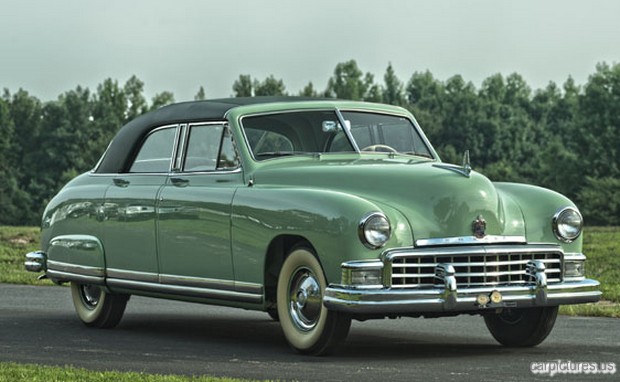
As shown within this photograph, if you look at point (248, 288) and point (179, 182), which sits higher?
point (179, 182)

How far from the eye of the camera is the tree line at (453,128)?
298 feet

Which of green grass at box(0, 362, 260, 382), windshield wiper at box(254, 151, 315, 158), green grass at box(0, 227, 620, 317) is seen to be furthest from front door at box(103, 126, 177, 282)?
green grass at box(0, 227, 620, 317)

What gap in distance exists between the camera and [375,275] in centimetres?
922

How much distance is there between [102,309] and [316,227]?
12.8ft

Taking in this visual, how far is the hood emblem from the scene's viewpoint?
Result: 959cm

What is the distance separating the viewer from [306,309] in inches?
382

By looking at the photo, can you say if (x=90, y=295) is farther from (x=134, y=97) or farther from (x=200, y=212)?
(x=134, y=97)

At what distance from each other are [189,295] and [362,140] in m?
1.98

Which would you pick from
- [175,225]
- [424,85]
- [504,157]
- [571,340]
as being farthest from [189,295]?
[424,85]

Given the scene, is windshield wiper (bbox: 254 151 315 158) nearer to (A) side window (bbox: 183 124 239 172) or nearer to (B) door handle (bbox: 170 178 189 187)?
(A) side window (bbox: 183 124 239 172)

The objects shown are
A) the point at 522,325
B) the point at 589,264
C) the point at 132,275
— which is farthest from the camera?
the point at 589,264

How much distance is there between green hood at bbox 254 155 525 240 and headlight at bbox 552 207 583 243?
340 millimetres

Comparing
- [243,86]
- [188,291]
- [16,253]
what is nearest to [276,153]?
[188,291]

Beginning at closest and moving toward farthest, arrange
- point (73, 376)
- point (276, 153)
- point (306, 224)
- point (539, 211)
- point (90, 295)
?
point (73, 376)
point (306, 224)
point (539, 211)
point (276, 153)
point (90, 295)
